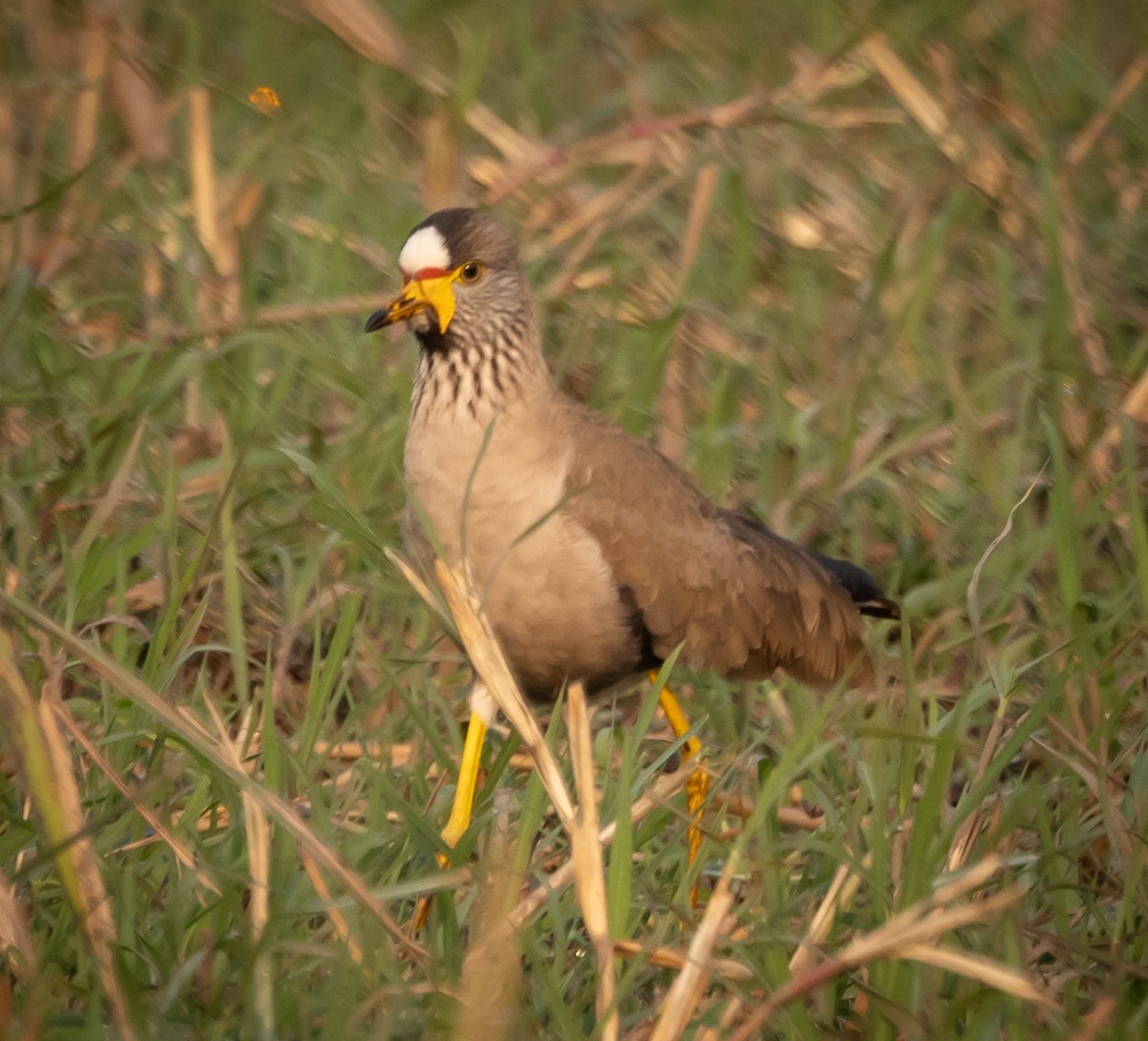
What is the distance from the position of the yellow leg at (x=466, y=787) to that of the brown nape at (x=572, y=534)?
212 millimetres

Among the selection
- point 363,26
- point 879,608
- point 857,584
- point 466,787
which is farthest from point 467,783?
point 363,26

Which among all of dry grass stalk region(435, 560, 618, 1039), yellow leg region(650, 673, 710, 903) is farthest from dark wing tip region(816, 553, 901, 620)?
dry grass stalk region(435, 560, 618, 1039)

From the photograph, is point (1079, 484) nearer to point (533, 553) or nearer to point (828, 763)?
point (828, 763)

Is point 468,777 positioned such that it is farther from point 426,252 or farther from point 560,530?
point 426,252

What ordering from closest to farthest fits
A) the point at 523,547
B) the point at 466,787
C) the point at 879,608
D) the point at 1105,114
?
1. the point at 466,787
2. the point at 523,547
3. the point at 879,608
4. the point at 1105,114

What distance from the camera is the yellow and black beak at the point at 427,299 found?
364 centimetres

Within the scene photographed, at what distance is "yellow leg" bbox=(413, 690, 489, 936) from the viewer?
9.76ft

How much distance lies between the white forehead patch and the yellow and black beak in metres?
0.02

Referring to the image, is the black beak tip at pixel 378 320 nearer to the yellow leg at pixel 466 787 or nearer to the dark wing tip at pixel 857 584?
the yellow leg at pixel 466 787

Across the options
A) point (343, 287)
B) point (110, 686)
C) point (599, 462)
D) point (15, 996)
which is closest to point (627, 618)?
point (599, 462)

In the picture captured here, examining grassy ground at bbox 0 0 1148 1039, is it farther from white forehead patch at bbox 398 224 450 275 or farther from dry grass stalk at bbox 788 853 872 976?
white forehead patch at bbox 398 224 450 275

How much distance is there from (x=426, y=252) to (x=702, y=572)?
35.2 inches

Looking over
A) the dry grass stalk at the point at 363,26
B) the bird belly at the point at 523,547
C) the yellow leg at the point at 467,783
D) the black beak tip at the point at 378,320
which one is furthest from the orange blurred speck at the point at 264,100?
the yellow leg at the point at 467,783

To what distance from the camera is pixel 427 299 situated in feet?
12.0
